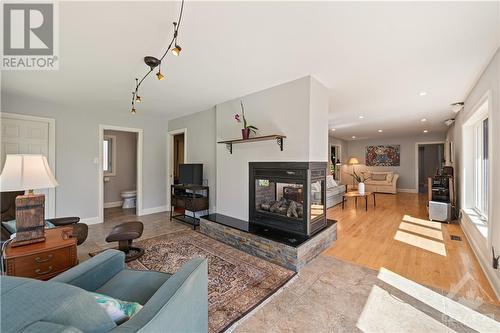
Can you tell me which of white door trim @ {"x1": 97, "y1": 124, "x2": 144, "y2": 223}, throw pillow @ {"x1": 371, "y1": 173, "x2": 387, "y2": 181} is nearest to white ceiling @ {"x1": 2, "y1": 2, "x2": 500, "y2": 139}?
white door trim @ {"x1": 97, "y1": 124, "x2": 144, "y2": 223}

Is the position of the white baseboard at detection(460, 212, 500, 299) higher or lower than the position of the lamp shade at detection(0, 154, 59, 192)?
lower

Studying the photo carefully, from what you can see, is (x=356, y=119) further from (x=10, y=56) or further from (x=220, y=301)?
(x=10, y=56)

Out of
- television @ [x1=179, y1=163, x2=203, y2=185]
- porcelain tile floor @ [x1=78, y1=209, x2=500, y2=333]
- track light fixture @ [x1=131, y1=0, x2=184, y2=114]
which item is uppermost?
track light fixture @ [x1=131, y1=0, x2=184, y2=114]

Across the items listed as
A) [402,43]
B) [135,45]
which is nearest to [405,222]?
[402,43]

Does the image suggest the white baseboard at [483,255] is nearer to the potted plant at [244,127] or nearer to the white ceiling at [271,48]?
the white ceiling at [271,48]

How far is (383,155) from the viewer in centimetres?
909

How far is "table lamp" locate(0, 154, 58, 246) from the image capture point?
1.67 m

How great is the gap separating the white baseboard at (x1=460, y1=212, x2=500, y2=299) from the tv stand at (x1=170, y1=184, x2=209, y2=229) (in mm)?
3897

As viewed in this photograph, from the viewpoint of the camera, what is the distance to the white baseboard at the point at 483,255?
6.46 feet

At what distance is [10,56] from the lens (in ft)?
7.06

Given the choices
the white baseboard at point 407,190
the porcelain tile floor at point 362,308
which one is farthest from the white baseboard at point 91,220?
the white baseboard at point 407,190

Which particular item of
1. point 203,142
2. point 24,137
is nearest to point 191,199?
point 203,142

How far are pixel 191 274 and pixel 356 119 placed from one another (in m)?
5.42

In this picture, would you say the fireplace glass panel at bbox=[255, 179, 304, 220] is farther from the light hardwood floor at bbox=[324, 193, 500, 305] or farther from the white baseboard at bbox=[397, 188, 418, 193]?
the white baseboard at bbox=[397, 188, 418, 193]
